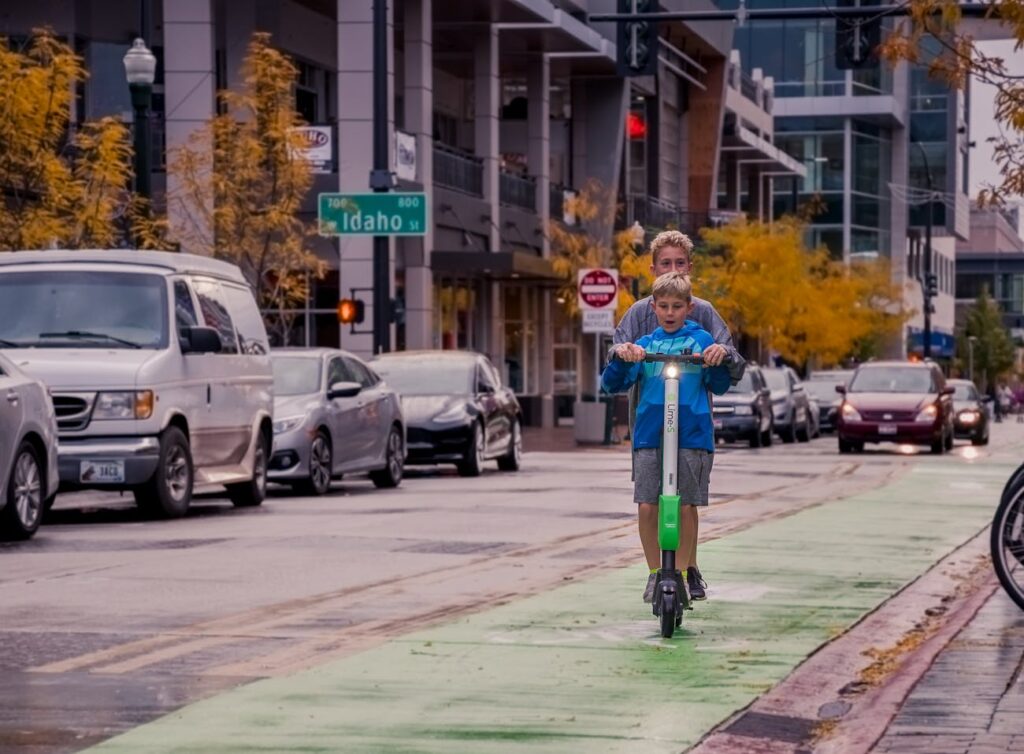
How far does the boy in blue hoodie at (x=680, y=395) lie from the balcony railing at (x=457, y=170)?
37845 mm

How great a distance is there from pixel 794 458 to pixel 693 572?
26.5 m

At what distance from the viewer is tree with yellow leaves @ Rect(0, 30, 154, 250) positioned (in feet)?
92.7

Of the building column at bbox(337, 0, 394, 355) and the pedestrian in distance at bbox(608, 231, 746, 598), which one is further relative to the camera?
the building column at bbox(337, 0, 394, 355)

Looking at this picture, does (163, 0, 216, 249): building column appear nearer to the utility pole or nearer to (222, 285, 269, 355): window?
the utility pole

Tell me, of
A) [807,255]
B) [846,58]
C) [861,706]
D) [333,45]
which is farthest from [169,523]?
[807,255]

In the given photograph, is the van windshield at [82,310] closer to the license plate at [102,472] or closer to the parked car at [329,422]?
the license plate at [102,472]

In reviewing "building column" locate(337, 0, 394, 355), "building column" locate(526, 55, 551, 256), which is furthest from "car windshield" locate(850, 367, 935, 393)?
"building column" locate(526, 55, 551, 256)

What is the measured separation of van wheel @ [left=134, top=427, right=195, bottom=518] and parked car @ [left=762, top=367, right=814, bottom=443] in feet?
96.1

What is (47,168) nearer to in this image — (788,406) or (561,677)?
(561,677)

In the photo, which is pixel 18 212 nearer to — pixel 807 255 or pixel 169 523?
pixel 169 523

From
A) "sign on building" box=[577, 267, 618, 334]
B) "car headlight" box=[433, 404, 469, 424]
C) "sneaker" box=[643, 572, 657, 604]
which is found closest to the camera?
"sneaker" box=[643, 572, 657, 604]

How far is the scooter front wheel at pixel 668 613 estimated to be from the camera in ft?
33.8

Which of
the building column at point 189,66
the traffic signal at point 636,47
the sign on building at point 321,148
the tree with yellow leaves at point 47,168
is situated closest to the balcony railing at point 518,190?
the sign on building at point 321,148

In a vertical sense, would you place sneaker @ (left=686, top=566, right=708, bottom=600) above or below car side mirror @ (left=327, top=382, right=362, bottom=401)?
below
